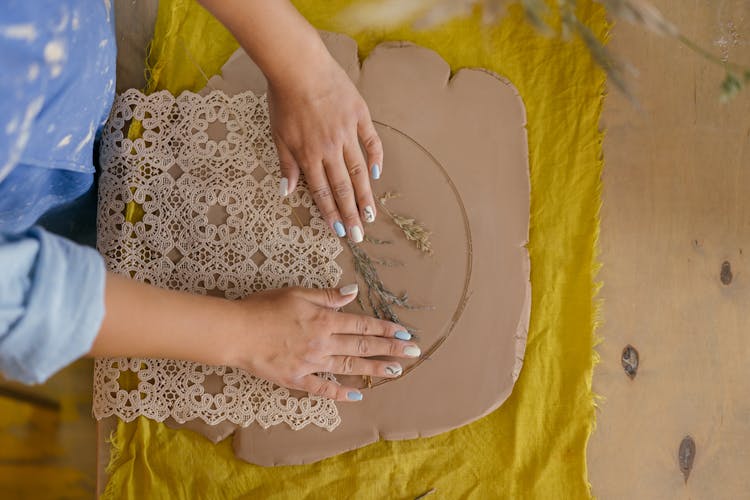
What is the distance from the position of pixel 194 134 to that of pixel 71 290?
457mm

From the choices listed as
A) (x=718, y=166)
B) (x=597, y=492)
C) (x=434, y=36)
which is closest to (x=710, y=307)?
(x=718, y=166)

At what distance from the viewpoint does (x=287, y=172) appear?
955 mm

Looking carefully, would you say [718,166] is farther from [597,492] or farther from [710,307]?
[597,492]

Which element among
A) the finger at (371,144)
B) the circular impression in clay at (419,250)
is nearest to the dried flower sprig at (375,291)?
the circular impression in clay at (419,250)

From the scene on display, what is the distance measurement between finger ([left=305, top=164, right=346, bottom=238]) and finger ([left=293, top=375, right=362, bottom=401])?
24 cm

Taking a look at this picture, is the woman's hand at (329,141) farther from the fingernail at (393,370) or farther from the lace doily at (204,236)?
the fingernail at (393,370)

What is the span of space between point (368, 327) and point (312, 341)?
95 millimetres

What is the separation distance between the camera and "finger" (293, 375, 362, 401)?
3.01 feet

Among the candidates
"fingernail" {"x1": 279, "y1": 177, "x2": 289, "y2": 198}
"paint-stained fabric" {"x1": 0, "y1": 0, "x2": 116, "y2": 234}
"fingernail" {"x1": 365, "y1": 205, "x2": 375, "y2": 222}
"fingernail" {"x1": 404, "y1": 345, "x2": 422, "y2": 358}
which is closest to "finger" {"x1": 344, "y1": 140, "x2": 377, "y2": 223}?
"fingernail" {"x1": 365, "y1": 205, "x2": 375, "y2": 222}

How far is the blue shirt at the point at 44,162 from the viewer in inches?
22.8

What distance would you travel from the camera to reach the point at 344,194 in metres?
0.94

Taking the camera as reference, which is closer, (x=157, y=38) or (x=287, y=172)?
(x=287, y=172)

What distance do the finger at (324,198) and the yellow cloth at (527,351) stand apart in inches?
11.7

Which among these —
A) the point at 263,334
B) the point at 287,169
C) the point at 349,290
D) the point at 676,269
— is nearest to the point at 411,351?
the point at 349,290
